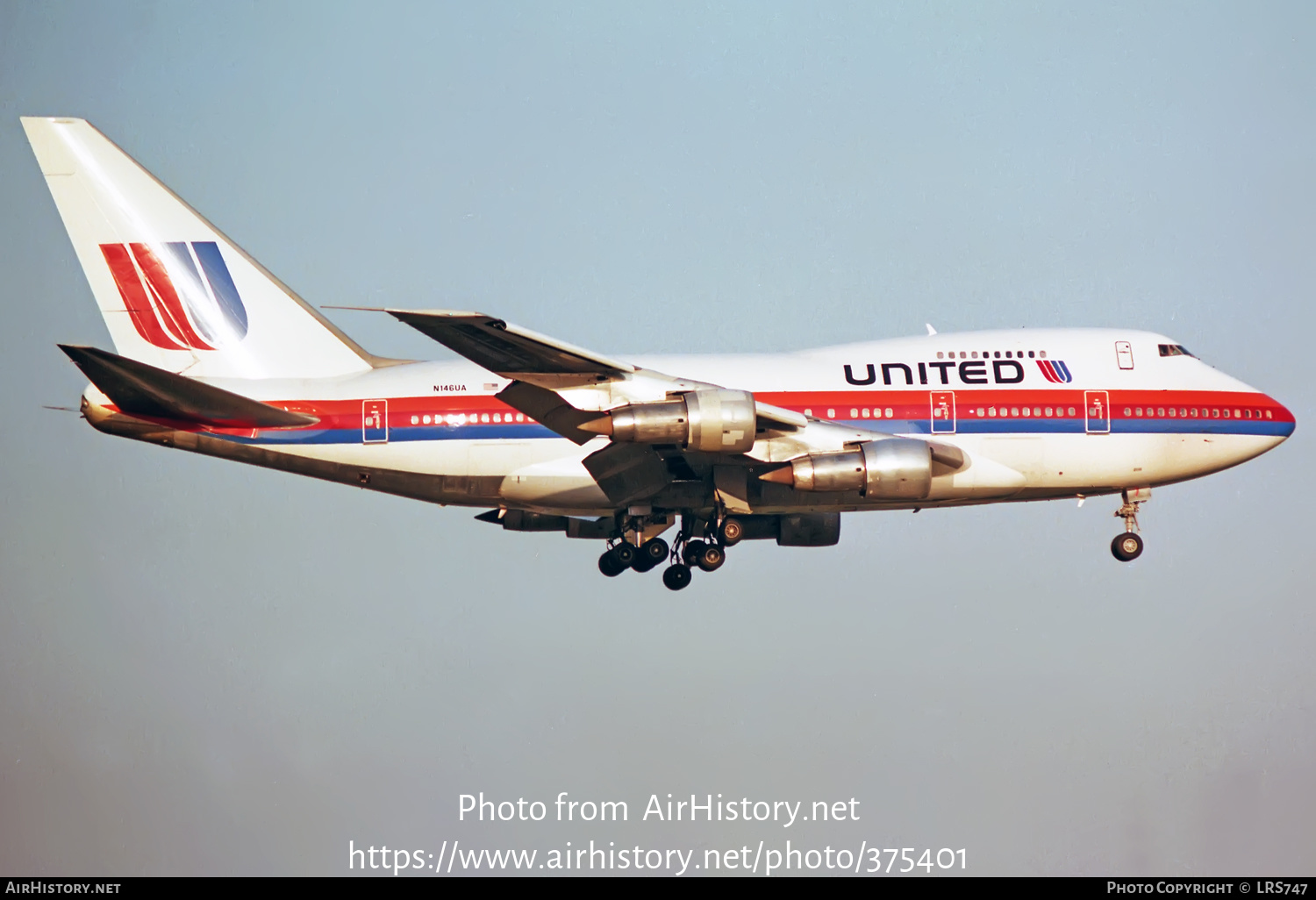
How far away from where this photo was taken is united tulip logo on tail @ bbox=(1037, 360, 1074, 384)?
44.8 m

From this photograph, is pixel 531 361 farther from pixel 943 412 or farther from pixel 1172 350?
pixel 1172 350

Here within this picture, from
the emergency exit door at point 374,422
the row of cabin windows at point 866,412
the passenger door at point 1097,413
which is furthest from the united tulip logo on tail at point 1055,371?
the emergency exit door at point 374,422

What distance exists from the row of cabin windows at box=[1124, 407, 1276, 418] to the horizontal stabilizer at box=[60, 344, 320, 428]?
2181cm

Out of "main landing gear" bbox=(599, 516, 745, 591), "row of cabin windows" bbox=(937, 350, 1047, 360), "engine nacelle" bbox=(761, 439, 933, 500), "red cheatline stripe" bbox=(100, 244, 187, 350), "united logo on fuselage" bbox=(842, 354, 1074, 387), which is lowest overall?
"main landing gear" bbox=(599, 516, 745, 591)

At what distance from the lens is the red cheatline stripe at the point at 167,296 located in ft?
141

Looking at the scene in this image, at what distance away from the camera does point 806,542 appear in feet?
155

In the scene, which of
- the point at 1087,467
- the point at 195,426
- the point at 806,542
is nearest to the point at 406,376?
the point at 195,426

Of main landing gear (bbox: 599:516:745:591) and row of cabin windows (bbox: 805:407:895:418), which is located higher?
row of cabin windows (bbox: 805:407:895:418)

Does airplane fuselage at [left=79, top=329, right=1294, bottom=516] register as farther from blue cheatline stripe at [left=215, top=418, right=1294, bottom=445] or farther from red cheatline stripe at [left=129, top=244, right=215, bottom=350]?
red cheatline stripe at [left=129, top=244, right=215, bottom=350]

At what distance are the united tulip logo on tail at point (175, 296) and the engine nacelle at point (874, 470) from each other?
→ 15.2 metres

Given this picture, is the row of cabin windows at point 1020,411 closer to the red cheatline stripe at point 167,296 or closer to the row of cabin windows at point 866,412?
the row of cabin windows at point 866,412

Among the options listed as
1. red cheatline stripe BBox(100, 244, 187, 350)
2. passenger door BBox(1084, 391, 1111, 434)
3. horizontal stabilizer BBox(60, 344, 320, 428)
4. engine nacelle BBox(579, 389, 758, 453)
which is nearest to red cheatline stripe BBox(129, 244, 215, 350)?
red cheatline stripe BBox(100, 244, 187, 350)

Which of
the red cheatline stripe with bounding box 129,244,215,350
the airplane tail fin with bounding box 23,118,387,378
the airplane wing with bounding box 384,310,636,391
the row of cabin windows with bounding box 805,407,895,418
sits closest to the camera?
the airplane wing with bounding box 384,310,636,391
